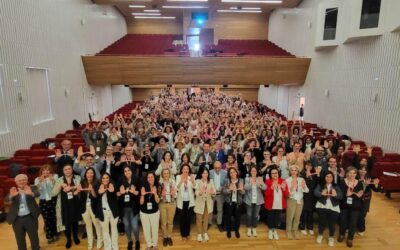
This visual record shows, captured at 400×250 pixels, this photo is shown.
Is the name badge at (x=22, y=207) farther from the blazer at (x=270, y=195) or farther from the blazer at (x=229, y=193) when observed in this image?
the blazer at (x=270, y=195)

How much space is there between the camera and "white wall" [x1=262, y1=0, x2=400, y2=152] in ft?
28.6

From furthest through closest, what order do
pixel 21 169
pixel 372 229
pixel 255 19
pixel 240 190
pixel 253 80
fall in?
pixel 255 19 < pixel 253 80 < pixel 21 169 < pixel 372 229 < pixel 240 190

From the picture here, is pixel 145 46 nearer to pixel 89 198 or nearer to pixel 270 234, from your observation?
pixel 89 198

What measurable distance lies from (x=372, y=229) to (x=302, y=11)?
42.6ft

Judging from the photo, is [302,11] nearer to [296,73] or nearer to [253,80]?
[296,73]

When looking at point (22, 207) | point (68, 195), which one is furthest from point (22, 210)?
point (68, 195)

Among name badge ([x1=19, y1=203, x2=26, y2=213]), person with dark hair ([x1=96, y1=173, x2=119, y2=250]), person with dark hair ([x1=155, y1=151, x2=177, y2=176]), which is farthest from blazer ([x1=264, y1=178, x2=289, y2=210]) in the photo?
name badge ([x1=19, y1=203, x2=26, y2=213])

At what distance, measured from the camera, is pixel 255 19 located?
73.3ft

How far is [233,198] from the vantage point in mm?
5000

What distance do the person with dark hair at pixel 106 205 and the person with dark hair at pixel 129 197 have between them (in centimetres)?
13

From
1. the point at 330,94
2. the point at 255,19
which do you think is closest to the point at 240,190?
the point at 330,94

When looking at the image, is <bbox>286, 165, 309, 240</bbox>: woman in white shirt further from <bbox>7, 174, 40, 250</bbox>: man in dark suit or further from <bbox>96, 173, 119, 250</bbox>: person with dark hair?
<bbox>7, 174, 40, 250</bbox>: man in dark suit

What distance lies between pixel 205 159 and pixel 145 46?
16.7 meters

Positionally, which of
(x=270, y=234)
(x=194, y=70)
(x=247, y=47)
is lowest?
(x=270, y=234)
